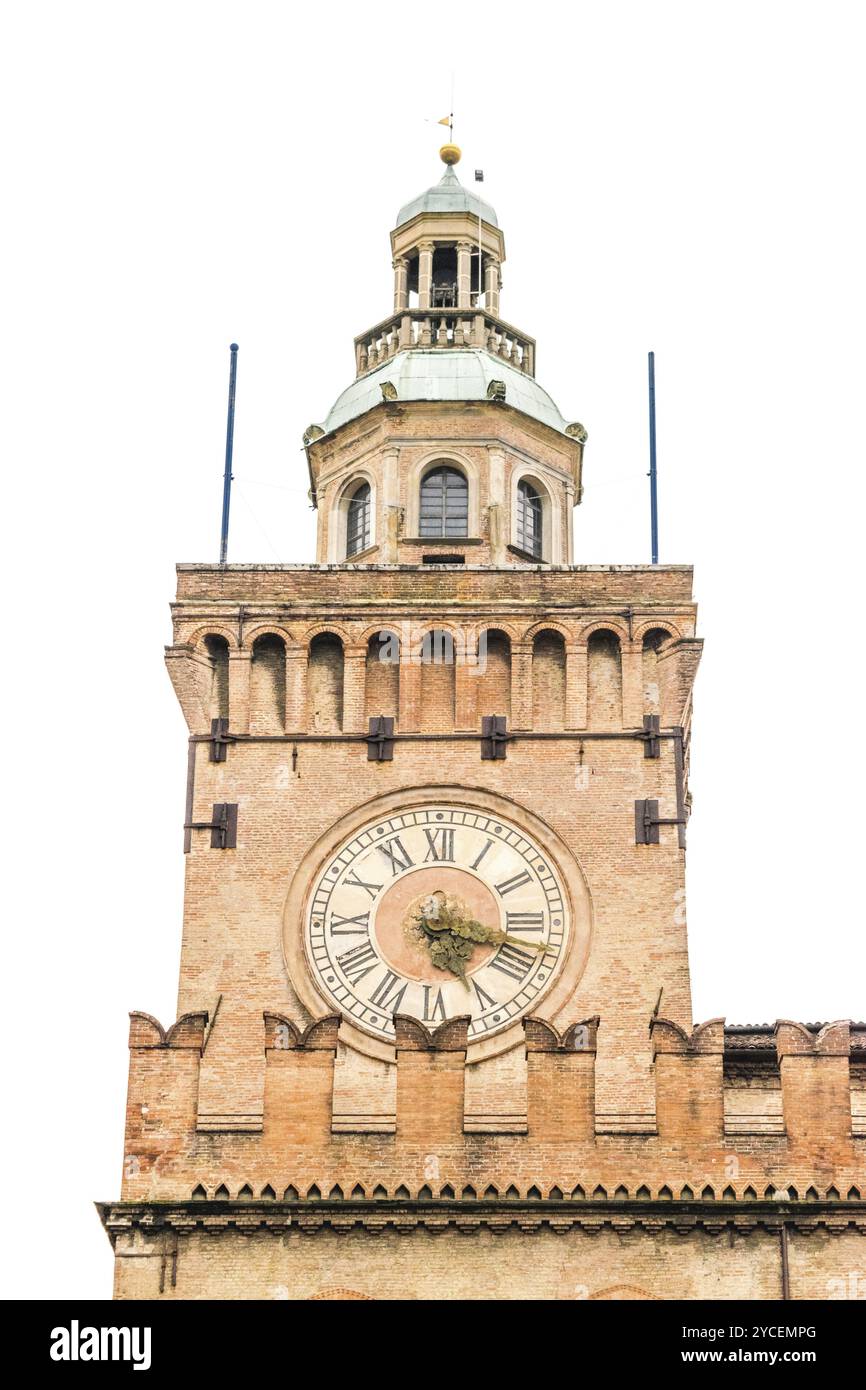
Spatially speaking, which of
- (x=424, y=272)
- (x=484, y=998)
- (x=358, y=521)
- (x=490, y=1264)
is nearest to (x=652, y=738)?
(x=484, y=998)

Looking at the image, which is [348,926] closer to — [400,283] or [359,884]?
[359,884]

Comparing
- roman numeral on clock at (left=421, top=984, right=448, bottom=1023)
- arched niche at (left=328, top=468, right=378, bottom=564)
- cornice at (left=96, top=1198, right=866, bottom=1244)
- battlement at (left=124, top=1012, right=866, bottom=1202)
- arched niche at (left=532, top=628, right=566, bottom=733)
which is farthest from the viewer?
arched niche at (left=328, top=468, right=378, bottom=564)

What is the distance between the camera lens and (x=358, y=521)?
136 ft

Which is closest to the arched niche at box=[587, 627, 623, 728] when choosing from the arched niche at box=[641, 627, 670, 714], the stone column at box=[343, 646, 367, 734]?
the arched niche at box=[641, 627, 670, 714]

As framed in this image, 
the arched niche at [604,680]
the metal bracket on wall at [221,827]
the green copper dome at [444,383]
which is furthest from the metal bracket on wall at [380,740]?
the green copper dome at [444,383]

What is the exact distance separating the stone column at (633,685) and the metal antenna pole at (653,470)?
172cm

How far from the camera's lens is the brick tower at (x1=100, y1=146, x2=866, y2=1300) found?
32219 mm

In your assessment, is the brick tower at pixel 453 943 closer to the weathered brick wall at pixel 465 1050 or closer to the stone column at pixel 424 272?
the weathered brick wall at pixel 465 1050

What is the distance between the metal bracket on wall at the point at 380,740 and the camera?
37.6 meters

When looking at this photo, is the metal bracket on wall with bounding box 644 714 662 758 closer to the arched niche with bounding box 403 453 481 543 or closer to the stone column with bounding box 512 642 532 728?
the stone column with bounding box 512 642 532 728

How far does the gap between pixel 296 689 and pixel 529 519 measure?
5149 millimetres

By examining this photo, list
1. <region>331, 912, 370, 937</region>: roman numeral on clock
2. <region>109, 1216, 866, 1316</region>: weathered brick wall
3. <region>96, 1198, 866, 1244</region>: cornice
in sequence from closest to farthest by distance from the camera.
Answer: <region>109, 1216, 866, 1316</region>: weathered brick wall
<region>96, 1198, 866, 1244</region>: cornice
<region>331, 912, 370, 937</region>: roman numeral on clock

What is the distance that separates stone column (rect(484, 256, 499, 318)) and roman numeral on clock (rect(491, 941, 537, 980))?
11092mm
